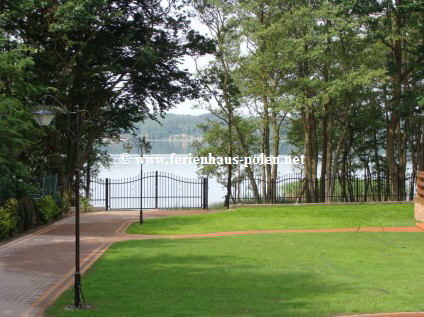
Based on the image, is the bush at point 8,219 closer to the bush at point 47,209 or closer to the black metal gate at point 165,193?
the bush at point 47,209

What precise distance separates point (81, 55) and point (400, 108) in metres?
14.9

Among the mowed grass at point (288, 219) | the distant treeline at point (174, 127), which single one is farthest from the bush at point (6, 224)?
the distant treeline at point (174, 127)

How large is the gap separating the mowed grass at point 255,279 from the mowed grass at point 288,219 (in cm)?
392

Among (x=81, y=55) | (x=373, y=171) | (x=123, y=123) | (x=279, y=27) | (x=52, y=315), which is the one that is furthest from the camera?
(x=373, y=171)

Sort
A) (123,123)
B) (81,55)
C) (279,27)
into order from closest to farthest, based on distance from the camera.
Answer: (81,55) → (123,123) → (279,27)

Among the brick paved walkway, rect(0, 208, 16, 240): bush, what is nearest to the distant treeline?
the brick paved walkway

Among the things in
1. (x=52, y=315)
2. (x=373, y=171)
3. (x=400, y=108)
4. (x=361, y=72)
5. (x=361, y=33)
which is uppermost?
(x=361, y=33)

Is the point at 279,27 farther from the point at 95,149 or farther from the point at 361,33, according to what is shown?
the point at 95,149

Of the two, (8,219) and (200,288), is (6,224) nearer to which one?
(8,219)

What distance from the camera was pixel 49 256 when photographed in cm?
1462

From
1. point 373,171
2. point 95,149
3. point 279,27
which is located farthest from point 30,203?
point 373,171

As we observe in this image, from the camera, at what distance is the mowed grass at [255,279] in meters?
8.89

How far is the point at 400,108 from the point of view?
27734mm

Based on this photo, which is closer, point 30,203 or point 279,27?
point 30,203
